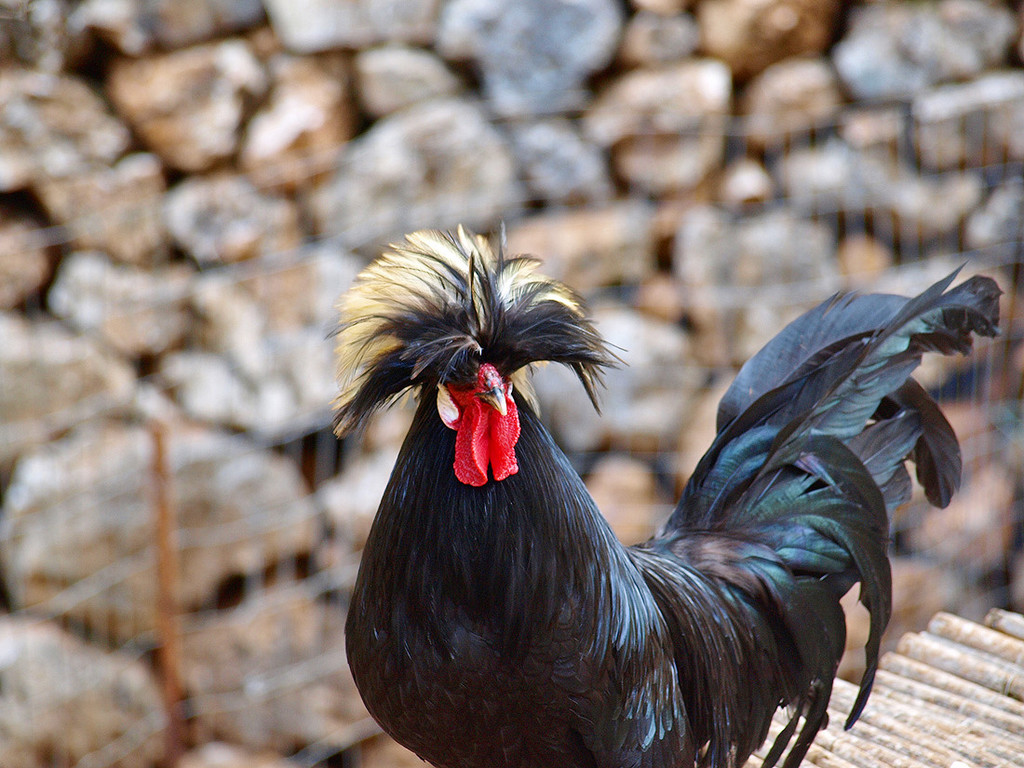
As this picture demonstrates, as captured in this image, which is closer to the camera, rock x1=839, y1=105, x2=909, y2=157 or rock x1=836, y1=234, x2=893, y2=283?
rock x1=839, y1=105, x2=909, y2=157

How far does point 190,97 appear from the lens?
3943mm

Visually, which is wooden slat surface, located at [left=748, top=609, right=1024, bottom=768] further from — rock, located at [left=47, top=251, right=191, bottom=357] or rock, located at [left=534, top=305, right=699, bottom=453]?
rock, located at [left=47, top=251, right=191, bottom=357]

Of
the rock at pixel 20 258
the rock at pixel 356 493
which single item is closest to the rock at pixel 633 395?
the rock at pixel 356 493

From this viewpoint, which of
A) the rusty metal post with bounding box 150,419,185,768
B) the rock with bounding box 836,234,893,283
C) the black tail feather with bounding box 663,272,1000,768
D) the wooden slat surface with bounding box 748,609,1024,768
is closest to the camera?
the black tail feather with bounding box 663,272,1000,768

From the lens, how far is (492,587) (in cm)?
173

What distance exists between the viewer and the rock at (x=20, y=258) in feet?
12.5

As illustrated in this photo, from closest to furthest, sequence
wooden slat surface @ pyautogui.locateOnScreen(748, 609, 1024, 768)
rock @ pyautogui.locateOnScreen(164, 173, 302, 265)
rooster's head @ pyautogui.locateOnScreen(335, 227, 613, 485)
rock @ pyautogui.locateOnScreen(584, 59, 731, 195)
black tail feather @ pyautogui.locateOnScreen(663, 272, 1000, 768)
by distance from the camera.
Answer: rooster's head @ pyautogui.locateOnScreen(335, 227, 613, 485) → black tail feather @ pyautogui.locateOnScreen(663, 272, 1000, 768) → wooden slat surface @ pyautogui.locateOnScreen(748, 609, 1024, 768) → rock @ pyautogui.locateOnScreen(164, 173, 302, 265) → rock @ pyautogui.locateOnScreen(584, 59, 731, 195)

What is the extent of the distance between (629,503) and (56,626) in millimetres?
2518

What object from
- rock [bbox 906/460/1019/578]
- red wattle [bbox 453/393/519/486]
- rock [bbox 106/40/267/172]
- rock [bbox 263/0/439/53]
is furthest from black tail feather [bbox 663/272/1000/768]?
rock [bbox 106/40/267/172]

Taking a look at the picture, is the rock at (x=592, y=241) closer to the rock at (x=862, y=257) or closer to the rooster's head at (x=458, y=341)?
the rock at (x=862, y=257)

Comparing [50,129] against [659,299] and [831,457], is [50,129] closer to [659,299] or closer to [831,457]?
[659,299]

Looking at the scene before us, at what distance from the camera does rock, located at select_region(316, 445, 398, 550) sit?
4180 millimetres

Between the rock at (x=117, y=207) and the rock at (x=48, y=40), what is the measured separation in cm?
43

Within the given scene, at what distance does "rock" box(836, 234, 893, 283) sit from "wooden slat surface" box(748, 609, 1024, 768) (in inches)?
76.0
